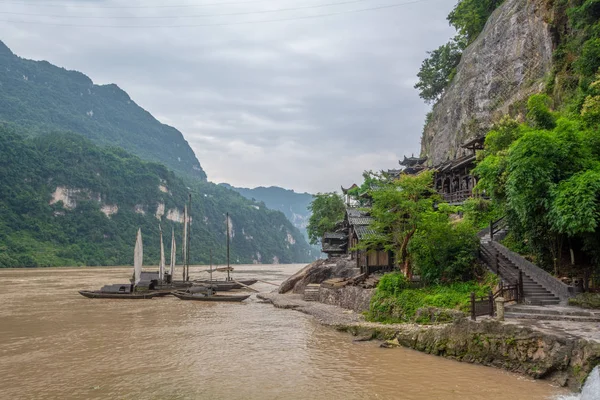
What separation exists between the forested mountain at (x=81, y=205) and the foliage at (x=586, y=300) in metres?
104

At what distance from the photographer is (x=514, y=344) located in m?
12.4

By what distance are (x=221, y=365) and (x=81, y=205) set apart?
136076mm

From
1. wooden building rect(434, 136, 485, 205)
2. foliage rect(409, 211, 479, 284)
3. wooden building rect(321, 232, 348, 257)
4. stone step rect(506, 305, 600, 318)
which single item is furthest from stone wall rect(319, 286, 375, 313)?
wooden building rect(434, 136, 485, 205)

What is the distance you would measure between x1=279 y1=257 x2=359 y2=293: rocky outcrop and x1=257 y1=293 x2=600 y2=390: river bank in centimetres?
1660

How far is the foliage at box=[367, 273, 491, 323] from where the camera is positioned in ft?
58.3

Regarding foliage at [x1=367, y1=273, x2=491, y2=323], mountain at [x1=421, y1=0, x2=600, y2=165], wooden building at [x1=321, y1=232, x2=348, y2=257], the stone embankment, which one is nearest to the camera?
the stone embankment

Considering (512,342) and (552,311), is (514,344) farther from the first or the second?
(552,311)

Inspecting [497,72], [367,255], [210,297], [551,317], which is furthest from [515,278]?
[497,72]

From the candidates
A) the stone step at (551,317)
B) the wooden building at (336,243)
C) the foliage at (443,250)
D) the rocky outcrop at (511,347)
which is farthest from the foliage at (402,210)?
the wooden building at (336,243)

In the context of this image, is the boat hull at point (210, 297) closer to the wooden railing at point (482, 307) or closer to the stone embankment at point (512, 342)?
the stone embankment at point (512, 342)

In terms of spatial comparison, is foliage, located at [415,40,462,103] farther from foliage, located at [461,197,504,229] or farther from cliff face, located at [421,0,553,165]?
foliage, located at [461,197,504,229]

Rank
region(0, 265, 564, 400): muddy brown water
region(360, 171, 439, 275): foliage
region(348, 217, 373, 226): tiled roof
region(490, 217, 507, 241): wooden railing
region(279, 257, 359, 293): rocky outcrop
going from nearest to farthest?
region(0, 265, 564, 400): muddy brown water, region(360, 171, 439, 275): foliage, region(490, 217, 507, 241): wooden railing, region(348, 217, 373, 226): tiled roof, region(279, 257, 359, 293): rocky outcrop

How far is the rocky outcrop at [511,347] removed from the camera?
10688 millimetres

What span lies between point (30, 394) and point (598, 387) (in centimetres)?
1545
